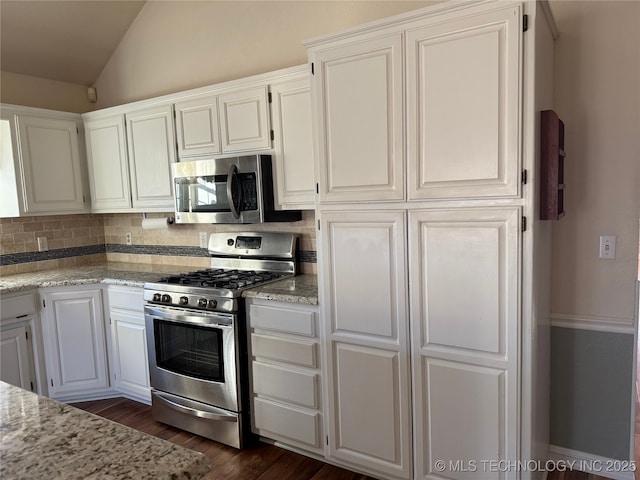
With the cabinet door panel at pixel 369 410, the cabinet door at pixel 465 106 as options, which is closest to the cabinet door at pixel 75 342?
the cabinet door panel at pixel 369 410

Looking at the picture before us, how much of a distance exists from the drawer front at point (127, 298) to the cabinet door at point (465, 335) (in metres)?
2.02

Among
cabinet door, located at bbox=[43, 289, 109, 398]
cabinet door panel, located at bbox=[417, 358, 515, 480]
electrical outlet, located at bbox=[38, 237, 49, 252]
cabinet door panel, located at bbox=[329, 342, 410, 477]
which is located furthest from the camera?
electrical outlet, located at bbox=[38, 237, 49, 252]

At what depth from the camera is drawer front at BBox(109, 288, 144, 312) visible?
315 cm

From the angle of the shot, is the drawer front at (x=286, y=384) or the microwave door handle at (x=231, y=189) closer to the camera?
the drawer front at (x=286, y=384)

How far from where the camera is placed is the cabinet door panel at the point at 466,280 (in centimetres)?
184

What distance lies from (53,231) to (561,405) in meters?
4.01

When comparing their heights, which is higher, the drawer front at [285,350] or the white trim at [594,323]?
the white trim at [594,323]

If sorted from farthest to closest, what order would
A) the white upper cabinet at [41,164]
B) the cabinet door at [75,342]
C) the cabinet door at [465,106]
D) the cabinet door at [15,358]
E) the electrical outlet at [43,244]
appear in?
the electrical outlet at [43,244] < the white upper cabinet at [41,164] < the cabinet door at [75,342] < the cabinet door at [15,358] < the cabinet door at [465,106]

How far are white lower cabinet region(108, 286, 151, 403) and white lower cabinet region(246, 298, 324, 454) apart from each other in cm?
101

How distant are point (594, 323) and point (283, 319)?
1624 millimetres

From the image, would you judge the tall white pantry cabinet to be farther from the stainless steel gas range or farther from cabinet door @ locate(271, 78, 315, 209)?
the stainless steel gas range

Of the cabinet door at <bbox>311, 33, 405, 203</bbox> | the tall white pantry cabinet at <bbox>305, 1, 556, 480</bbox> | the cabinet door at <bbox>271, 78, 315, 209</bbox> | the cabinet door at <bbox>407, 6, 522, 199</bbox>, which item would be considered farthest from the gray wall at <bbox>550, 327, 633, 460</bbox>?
the cabinet door at <bbox>271, 78, 315, 209</bbox>

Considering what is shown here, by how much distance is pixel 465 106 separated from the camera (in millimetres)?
1862

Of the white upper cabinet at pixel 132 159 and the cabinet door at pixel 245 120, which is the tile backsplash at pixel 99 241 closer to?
Answer: the white upper cabinet at pixel 132 159
